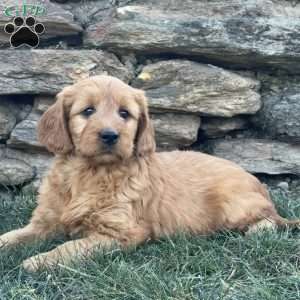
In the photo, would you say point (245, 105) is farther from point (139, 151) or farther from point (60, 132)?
point (60, 132)

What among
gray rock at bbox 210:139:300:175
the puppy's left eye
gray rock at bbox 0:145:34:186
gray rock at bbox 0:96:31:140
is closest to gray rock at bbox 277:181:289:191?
gray rock at bbox 210:139:300:175

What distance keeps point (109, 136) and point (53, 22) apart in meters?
1.84

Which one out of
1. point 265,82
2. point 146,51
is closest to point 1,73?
point 146,51

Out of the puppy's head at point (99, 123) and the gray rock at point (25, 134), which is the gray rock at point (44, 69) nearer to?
the gray rock at point (25, 134)

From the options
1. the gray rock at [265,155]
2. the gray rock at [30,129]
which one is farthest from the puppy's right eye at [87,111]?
the gray rock at [265,155]

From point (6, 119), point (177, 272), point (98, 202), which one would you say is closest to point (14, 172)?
point (6, 119)

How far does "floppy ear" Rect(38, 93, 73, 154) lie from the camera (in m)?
3.88

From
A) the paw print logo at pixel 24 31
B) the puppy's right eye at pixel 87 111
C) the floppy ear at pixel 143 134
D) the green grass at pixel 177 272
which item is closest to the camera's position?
the green grass at pixel 177 272

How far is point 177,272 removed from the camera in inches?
136

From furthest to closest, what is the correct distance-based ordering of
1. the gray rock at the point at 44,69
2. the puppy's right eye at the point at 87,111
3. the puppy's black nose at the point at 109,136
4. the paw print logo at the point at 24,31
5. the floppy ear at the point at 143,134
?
the paw print logo at the point at 24,31, the gray rock at the point at 44,69, the floppy ear at the point at 143,134, the puppy's right eye at the point at 87,111, the puppy's black nose at the point at 109,136

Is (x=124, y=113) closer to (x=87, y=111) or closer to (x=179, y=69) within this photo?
(x=87, y=111)

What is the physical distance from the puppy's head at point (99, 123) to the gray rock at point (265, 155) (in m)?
1.53

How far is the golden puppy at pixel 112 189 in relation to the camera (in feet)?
12.4

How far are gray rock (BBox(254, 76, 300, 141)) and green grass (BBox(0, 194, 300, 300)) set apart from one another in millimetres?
1365
